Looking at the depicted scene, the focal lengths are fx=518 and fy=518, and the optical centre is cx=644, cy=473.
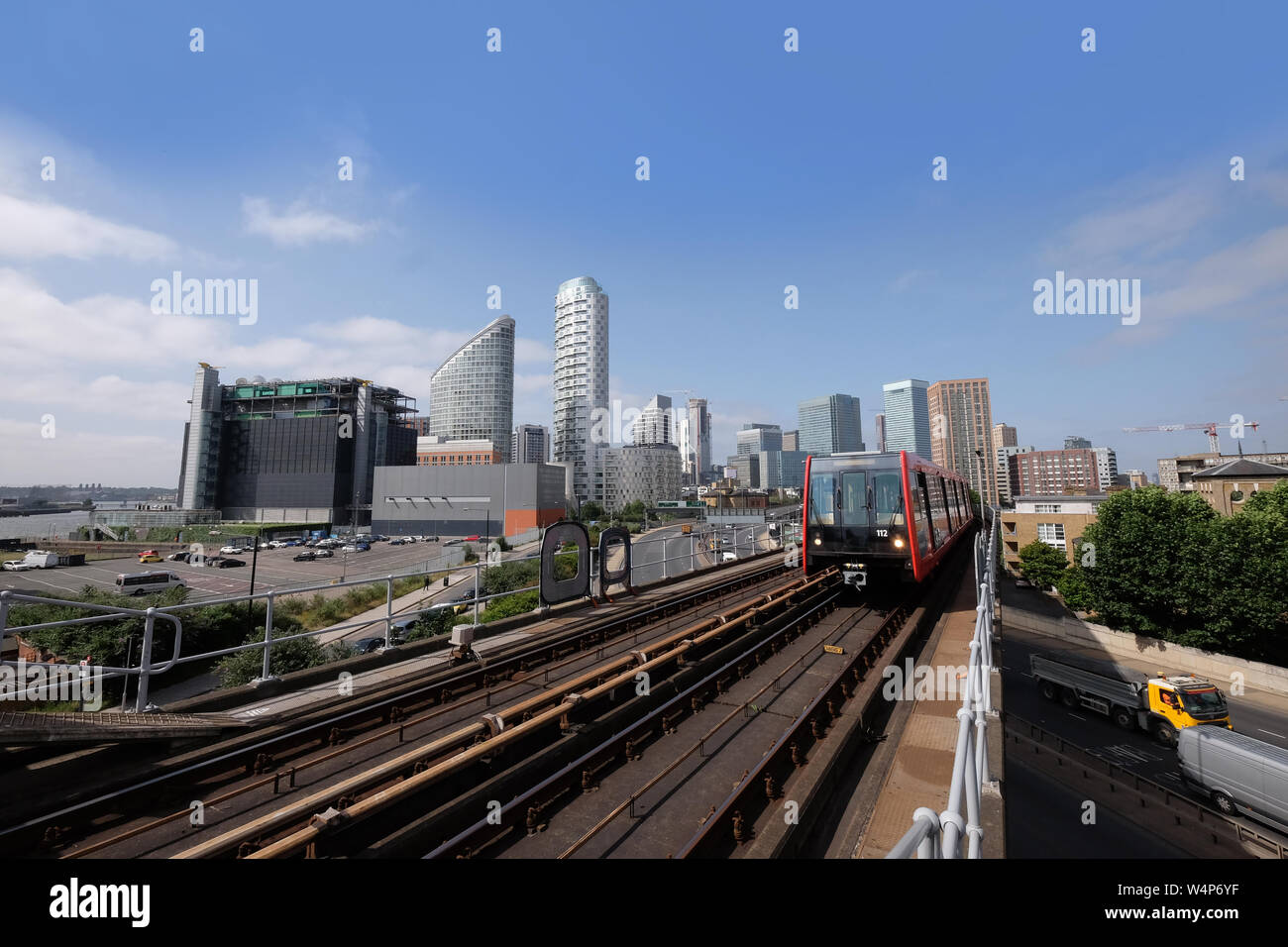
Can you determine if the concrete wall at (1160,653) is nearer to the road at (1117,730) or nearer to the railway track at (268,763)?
the road at (1117,730)

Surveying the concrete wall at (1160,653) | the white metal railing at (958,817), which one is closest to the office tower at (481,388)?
the concrete wall at (1160,653)

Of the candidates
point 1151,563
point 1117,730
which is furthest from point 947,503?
point 1151,563

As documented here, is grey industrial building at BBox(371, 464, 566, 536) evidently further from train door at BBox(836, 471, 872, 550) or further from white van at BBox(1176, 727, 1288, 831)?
train door at BBox(836, 471, 872, 550)

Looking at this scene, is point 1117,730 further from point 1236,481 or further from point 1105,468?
point 1105,468

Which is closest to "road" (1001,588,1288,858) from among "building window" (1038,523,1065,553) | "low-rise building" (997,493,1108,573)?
"low-rise building" (997,493,1108,573)

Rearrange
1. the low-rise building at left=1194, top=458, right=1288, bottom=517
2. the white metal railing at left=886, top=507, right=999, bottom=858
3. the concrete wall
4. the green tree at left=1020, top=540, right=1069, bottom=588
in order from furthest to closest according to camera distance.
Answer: the low-rise building at left=1194, top=458, right=1288, bottom=517
the green tree at left=1020, top=540, right=1069, bottom=588
the concrete wall
the white metal railing at left=886, top=507, right=999, bottom=858
